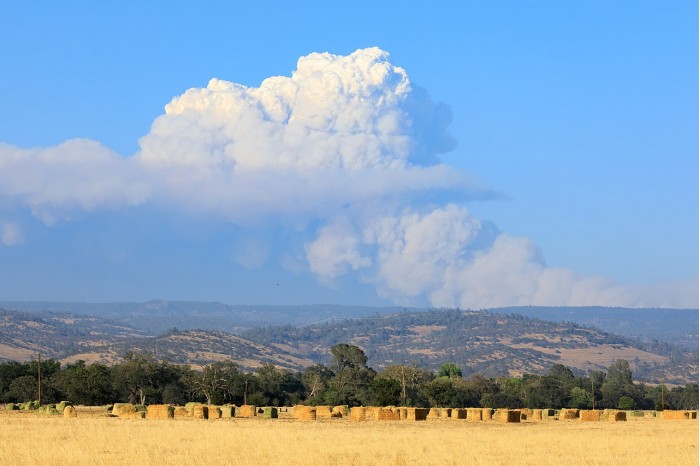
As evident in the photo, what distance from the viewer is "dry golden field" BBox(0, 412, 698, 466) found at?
3834 centimetres

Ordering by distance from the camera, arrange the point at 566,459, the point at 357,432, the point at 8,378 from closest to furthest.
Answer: the point at 566,459, the point at 357,432, the point at 8,378

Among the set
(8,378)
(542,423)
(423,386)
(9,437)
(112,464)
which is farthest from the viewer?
(423,386)

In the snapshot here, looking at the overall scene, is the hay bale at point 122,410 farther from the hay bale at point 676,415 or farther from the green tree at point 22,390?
the hay bale at point 676,415

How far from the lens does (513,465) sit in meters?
37.7

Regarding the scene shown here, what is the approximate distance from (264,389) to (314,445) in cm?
7194

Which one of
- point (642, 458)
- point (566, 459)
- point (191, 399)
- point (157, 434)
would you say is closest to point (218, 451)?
point (157, 434)

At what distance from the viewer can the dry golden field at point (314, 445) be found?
126 feet

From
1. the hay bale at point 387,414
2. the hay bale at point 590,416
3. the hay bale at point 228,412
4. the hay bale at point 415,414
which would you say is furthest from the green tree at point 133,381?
the hay bale at point 590,416

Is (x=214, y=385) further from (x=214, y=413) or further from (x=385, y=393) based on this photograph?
(x=214, y=413)

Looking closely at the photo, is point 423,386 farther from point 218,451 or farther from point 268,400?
point 218,451

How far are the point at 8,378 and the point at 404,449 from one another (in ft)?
243

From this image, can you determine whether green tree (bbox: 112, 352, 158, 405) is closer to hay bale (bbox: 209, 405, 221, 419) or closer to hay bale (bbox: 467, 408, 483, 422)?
hay bale (bbox: 209, 405, 221, 419)

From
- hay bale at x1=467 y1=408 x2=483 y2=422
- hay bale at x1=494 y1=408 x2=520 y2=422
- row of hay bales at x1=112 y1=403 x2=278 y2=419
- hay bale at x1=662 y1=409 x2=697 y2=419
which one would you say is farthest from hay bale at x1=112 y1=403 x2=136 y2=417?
hay bale at x1=662 y1=409 x2=697 y2=419

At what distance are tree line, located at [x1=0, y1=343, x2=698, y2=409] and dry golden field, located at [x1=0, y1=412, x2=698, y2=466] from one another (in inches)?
1728
